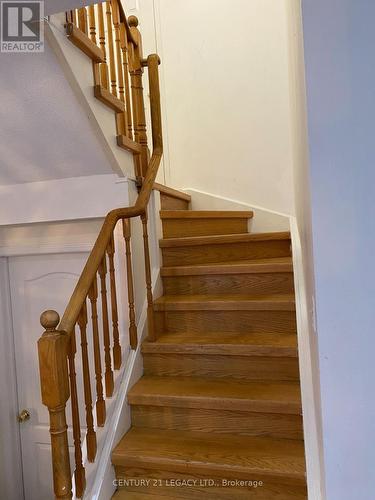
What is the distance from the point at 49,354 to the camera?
4.20 feet

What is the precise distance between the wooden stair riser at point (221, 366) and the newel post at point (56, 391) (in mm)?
775

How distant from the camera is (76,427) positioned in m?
1.45

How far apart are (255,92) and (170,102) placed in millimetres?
768

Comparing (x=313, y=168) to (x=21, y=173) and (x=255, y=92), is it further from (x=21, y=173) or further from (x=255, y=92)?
(x=255, y=92)

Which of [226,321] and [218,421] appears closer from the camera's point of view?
[218,421]

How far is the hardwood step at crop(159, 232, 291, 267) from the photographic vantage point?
97.1 inches

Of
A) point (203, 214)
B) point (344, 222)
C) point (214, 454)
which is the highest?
point (203, 214)

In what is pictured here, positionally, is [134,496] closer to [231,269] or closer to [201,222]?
[231,269]

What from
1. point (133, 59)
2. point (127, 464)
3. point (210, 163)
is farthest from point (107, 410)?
point (210, 163)

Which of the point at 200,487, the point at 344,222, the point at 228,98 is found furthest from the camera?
Answer: the point at 228,98

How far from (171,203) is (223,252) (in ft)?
1.93

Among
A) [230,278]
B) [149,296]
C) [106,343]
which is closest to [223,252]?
[230,278]

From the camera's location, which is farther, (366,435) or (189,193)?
(189,193)

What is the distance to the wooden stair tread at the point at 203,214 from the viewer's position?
8.39 ft
